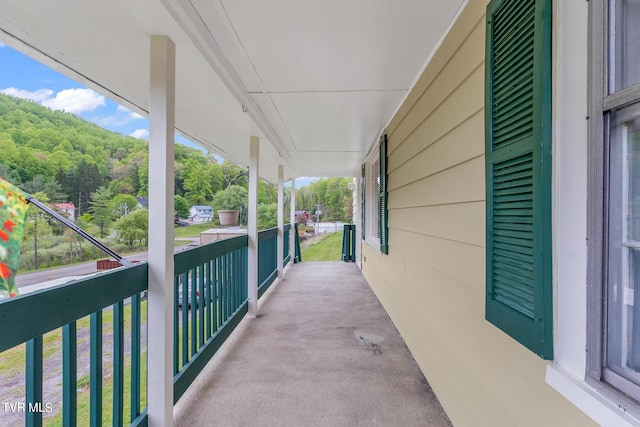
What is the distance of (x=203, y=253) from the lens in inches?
98.2

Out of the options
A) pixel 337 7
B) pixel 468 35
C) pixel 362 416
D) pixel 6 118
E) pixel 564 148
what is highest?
pixel 337 7

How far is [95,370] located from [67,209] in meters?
0.79

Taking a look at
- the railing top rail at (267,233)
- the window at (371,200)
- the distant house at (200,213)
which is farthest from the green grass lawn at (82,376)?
the window at (371,200)

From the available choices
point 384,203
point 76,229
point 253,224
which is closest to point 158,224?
point 76,229

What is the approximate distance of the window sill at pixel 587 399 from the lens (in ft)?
2.48

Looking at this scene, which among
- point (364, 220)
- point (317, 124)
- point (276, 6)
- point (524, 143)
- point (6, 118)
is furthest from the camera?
point (364, 220)

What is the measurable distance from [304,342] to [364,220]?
136 inches

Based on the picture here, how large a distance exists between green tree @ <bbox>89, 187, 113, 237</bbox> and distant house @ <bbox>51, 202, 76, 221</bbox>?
0.10m

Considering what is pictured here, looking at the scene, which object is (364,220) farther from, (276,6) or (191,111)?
(276,6)

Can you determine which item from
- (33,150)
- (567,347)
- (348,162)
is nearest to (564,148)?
(567,347)

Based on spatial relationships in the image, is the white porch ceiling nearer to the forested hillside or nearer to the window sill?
the forested hillside

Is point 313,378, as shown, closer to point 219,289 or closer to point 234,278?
point 219,289

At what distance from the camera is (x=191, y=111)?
10.0ft

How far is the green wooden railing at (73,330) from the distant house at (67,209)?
1.36 feet
